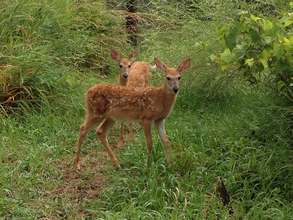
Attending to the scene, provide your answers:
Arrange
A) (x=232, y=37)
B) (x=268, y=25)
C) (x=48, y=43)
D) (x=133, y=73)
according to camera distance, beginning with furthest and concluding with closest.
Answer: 1. (x=48, y=43)
2. (x=133, y=73)
3. (x=232, y=37)
4. (x=268, y=25)

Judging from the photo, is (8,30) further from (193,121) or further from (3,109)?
(193,121)

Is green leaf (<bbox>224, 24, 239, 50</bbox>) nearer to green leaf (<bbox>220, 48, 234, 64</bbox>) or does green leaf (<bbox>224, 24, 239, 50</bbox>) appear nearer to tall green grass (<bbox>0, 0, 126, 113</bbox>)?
green leaf (<bbox>220, 48, 234, 64</bbox>)

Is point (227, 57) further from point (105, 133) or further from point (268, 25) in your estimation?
point (105, 133)

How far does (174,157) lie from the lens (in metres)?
6.49

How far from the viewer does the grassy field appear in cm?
585

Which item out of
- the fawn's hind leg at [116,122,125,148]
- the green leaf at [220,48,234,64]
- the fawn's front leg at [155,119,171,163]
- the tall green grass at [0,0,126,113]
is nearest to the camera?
the green leaf at [220,48,234,64]

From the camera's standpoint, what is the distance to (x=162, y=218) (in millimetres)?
5504

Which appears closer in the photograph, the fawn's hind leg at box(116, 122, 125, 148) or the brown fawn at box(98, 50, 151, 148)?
the fawn's hind leg at box(116, 122, 125, 148)

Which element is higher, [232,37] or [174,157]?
[232,37]

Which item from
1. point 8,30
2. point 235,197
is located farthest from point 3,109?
point 235,197

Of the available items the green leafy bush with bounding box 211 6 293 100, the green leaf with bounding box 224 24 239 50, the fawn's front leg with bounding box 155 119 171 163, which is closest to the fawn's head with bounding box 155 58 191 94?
the fawn's front leg with bounding box 155 119 171 163

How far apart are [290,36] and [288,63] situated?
23 centimetres

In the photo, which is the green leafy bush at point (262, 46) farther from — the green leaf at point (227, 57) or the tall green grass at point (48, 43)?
the tall green grass at point (48, 43)

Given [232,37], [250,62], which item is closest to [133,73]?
[232,37]
